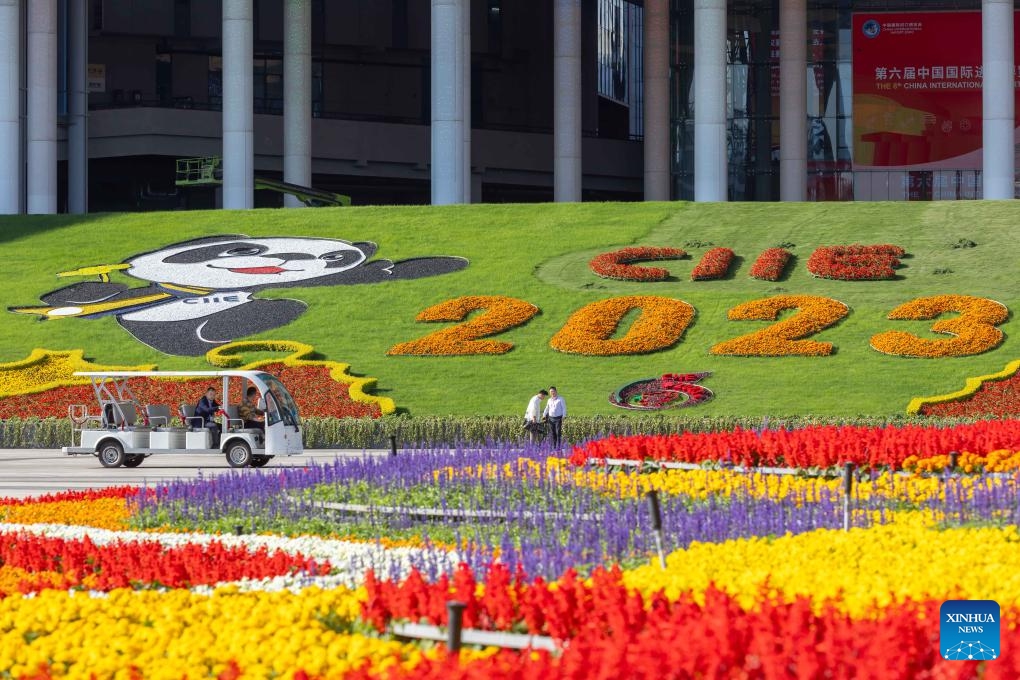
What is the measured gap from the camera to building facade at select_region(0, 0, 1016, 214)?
62.8 m

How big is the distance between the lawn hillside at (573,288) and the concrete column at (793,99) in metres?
20.9

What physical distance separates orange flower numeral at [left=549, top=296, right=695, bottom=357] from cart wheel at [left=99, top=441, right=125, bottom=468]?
11431 millimetres

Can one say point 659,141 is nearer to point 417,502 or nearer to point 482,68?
point 482,68

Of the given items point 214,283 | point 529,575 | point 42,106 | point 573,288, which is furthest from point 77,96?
point 529,575

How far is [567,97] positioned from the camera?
6206cm

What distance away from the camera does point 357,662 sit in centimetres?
773

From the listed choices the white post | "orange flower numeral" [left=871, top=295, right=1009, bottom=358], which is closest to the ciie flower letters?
"orange flower numeral" [left=871, top=295, right=1009, bottom=358]

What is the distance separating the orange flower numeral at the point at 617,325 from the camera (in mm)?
34709

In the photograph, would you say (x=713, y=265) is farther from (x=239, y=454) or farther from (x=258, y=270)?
(x=239, y=454)

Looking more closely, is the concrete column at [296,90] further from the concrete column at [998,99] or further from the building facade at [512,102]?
the concrete column at [998,99]

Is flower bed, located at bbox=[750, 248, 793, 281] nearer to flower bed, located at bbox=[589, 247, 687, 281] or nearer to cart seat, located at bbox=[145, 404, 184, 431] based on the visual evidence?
flower bed, located at bbox=[589, 247, 687, 281]

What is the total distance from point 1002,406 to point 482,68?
55.1 metres

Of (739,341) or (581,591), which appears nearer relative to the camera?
(581,591)

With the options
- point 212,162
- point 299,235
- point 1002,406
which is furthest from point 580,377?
point 212,162
